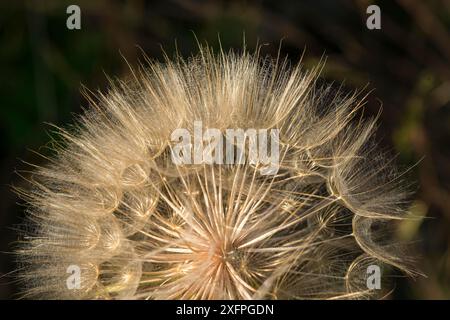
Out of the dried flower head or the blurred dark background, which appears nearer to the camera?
the dried flower head

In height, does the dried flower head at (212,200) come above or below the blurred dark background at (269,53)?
below

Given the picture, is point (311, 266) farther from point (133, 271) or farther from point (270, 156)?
point (133, 271)

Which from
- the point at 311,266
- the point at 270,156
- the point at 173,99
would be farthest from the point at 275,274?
the point at 173,99

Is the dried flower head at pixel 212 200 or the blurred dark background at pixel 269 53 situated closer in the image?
the dried flower head at pixel 212 200

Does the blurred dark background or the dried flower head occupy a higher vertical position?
the blurred dark background

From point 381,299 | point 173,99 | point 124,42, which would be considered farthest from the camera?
point 124,42
